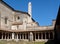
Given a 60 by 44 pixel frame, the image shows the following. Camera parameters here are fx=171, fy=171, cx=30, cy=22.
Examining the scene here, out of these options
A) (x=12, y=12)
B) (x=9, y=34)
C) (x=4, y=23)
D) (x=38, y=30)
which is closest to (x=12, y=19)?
(x=12, y=12)

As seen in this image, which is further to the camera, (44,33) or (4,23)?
(4,23)

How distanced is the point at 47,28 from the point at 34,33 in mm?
4092

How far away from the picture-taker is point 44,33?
46.1 m

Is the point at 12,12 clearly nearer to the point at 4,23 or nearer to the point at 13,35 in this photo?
the point at 4,23

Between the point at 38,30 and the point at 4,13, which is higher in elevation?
the point at 4,13

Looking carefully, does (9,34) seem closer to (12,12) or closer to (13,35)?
(13,35)

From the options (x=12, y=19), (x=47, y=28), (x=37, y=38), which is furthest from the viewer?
(x=12, y=19)

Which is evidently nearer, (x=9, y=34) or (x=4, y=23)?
(x=9, y=34)

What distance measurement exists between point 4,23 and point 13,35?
543 cm

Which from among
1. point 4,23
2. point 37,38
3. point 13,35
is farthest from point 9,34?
point 37,38

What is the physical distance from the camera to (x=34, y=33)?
47.0 m

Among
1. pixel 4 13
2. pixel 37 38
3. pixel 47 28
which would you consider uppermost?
pixel 4 13

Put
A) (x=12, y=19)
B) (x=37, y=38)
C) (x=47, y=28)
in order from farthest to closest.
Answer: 1. (x=12, y=19)
2. (x=37, y=38)
3. (x=47, y=28)

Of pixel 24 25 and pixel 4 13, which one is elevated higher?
pixel 4 13
